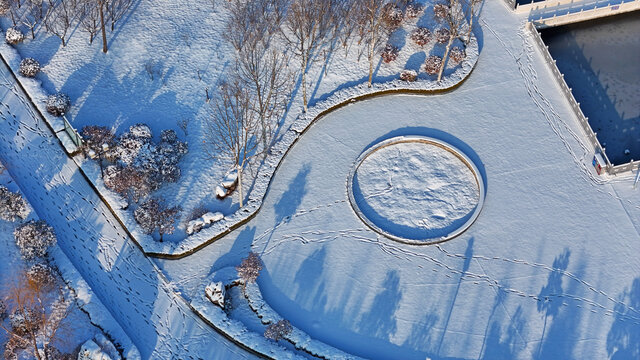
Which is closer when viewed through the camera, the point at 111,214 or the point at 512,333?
the point at 512,333

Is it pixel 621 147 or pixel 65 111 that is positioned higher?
pixel 621 147

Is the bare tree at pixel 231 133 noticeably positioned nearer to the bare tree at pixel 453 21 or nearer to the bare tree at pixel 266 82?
the bare tree at pixel 266 82

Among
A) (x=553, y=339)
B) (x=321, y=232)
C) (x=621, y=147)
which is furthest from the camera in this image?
(x=621, y=147)

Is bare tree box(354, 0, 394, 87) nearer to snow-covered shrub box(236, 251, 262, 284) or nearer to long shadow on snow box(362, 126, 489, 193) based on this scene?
long shadow on snow box(362, 126, 489, 193)

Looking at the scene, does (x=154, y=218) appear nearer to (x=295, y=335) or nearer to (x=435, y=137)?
(x=295, y=335)

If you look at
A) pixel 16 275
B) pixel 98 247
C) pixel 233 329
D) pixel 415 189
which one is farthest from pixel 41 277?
pixel 415 189

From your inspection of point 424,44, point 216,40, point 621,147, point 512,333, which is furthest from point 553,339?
point 216,40

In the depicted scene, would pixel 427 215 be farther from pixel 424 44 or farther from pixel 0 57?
pixel 0 57

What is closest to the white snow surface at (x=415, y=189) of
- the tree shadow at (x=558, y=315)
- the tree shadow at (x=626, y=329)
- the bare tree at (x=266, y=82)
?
the tree shadow at (x=558, y=315)

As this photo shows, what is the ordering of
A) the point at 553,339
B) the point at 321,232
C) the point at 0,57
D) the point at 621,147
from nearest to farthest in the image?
the point at 553,339 < the point at 321,232 < the point at 621,147 < the point at 0,57
